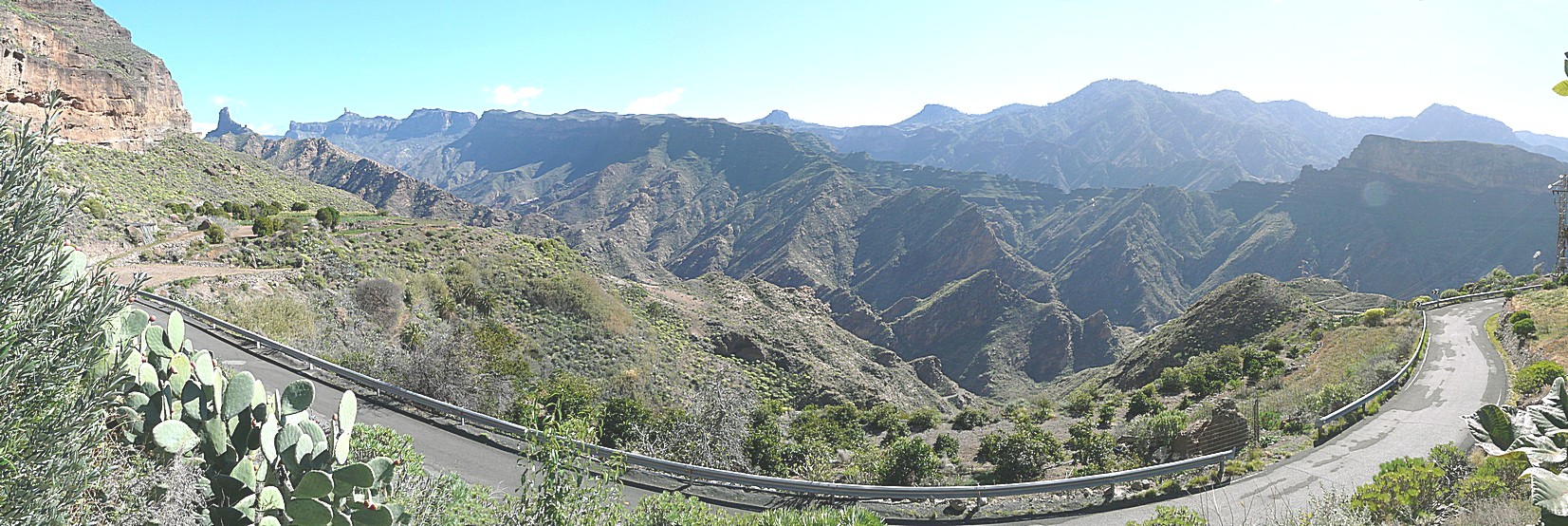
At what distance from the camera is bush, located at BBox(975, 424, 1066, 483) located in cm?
1236

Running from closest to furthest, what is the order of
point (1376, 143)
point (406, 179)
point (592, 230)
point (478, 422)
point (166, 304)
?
point (478, 422) → point (166, 304) → point (406, 179) → point (1376, 143) → point (592, 230)

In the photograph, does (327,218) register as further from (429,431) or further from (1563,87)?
(1563,87)

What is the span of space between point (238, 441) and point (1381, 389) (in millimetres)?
21213

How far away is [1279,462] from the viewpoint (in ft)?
38.8

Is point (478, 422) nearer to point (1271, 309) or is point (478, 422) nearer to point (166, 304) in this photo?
point (166, 304)

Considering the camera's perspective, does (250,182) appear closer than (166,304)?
No

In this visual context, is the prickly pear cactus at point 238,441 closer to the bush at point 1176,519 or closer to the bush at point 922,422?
the bush at point 1176,519

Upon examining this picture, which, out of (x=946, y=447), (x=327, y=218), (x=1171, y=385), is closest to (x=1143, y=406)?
(x=1171, y=385)

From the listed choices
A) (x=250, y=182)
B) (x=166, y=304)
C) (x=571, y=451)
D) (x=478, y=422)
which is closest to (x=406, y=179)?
(x=250, y=182)

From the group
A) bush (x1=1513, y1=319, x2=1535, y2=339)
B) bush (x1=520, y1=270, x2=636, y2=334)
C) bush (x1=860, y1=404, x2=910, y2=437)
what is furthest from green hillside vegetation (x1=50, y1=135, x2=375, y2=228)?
bush (x1=1513, y1=319, x2=1535, y2=339)

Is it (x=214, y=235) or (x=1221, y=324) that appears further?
(x=1221, y=324)

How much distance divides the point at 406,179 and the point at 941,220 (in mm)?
97998

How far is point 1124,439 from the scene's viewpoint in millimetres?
15117

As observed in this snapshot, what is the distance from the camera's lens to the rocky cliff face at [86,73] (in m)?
37.1
